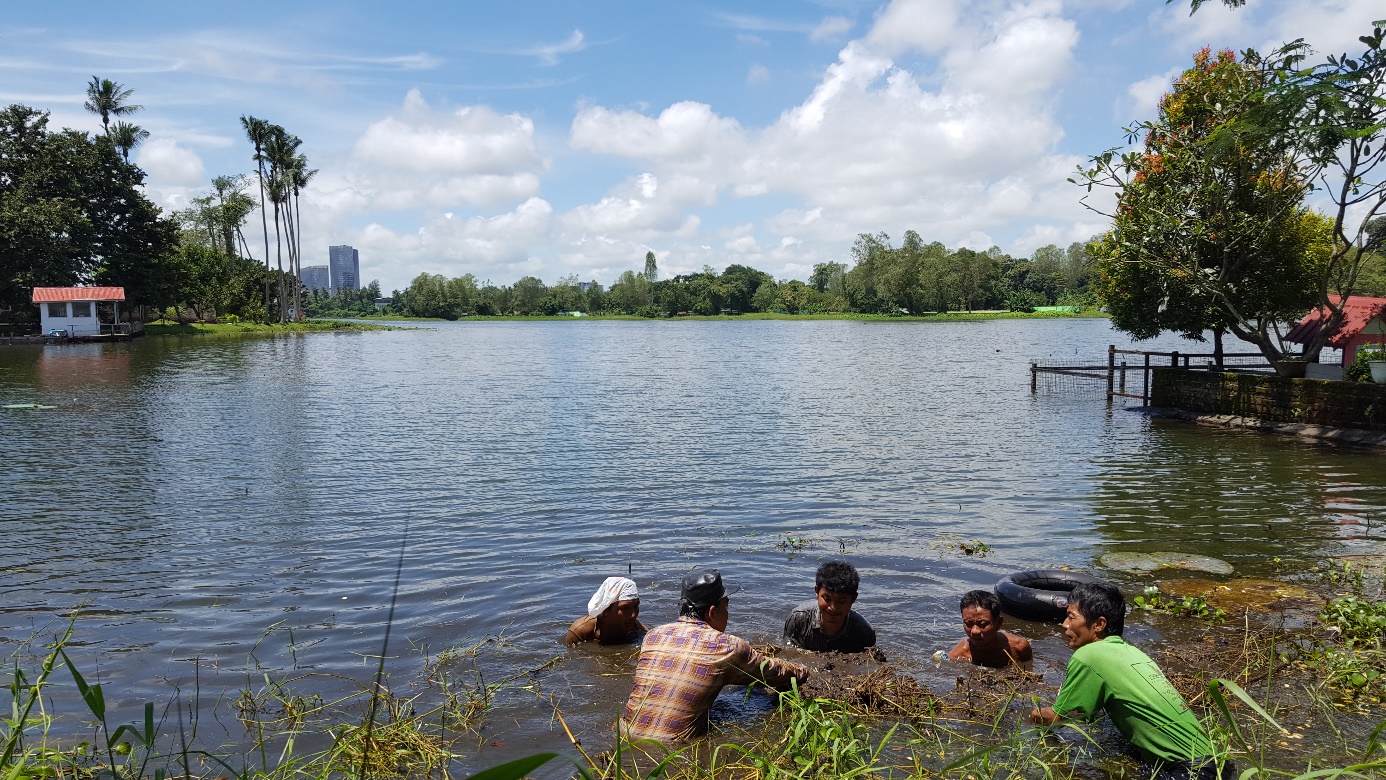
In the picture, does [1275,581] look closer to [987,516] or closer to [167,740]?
[987,516]

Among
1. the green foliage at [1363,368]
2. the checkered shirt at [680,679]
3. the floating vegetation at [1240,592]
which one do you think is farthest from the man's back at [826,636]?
the green foliage at [1363,368]

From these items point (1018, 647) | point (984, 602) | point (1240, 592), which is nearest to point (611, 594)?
point (984, 602)

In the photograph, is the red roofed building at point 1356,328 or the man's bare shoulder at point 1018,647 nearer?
the man's bare shoulder at point 1018,647

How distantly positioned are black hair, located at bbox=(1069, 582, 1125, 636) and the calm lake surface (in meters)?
2.13

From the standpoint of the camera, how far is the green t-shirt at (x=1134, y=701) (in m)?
5.40

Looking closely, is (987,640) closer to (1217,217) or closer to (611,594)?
(611,594)

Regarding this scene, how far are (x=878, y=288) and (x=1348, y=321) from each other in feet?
394

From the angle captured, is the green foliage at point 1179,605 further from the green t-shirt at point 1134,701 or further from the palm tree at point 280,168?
the palm tree at point 280,168

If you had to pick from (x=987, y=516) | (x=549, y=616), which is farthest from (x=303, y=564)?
(x=987, y=516)

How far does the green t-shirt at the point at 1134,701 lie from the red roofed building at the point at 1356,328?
25387 millimetres

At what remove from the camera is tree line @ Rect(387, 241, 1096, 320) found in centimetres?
14462

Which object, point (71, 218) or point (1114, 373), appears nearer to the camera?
point (1114, 373)

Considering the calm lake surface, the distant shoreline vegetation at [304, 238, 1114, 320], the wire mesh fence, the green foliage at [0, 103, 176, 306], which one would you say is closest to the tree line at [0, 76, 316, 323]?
the green foliage at [0, 103, 176, 306]

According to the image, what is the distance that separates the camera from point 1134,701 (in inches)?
217
